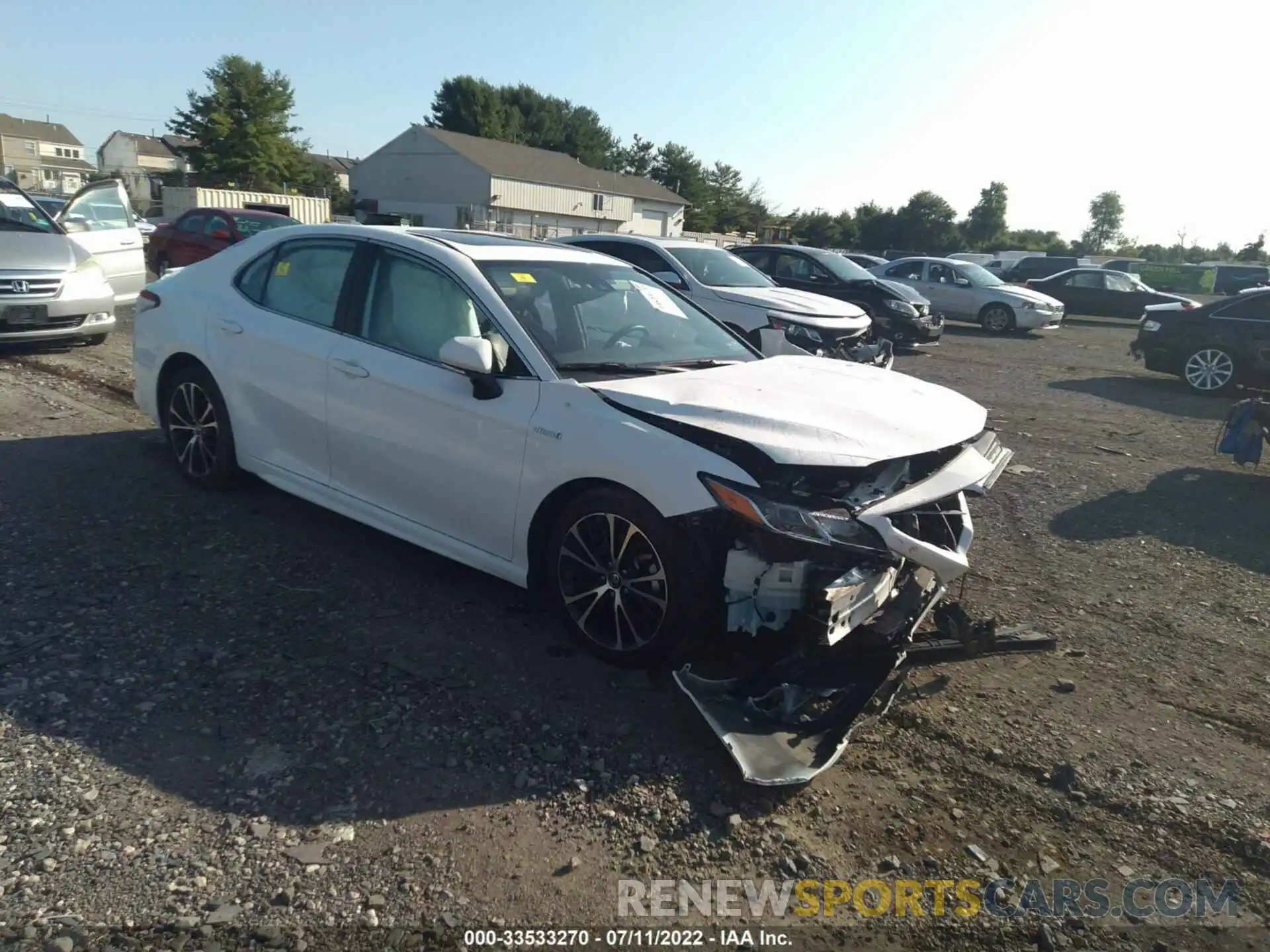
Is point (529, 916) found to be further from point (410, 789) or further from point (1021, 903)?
point (1021, 903)

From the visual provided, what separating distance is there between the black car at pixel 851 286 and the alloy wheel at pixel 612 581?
38.0 ft

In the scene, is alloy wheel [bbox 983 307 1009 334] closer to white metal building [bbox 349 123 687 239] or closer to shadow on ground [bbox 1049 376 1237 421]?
shadow on ground [bbox 1049 376 1237 421]

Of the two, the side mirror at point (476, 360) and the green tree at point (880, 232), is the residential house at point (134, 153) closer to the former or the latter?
the green tree at point (880, 232)

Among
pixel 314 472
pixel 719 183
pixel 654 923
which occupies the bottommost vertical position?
pixel 654 923

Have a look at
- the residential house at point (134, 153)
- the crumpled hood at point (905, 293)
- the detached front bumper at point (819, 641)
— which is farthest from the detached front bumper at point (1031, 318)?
the residential house at point (134, 153)

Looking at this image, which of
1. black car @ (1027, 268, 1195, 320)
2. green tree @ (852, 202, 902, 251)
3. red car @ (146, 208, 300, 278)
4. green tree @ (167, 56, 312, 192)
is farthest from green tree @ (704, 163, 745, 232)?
red car @ (146, 208, 300, 278)

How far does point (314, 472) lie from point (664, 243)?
25.6ft

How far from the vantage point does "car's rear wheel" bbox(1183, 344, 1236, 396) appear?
12.4 m

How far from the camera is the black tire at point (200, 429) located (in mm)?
5391

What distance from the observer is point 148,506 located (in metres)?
5.42

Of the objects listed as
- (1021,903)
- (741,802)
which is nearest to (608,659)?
(741,802)

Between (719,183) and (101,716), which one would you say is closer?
(101,716)

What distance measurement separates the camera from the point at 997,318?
21453mm

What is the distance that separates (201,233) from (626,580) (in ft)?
51.5
